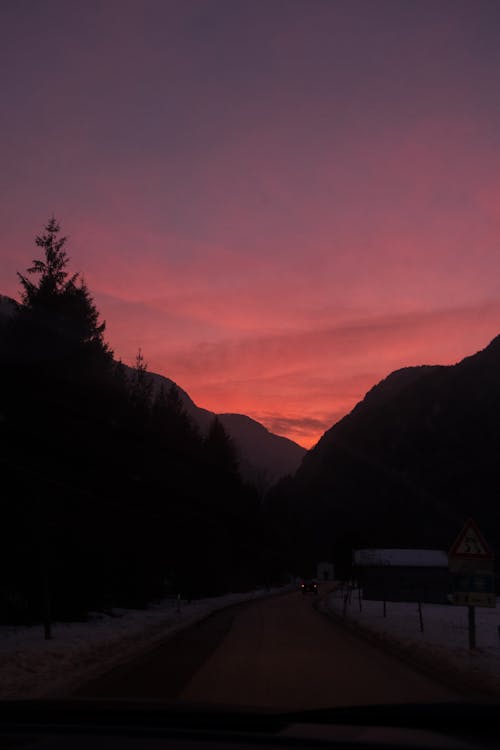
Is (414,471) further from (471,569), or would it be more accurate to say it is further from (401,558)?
(471,569)

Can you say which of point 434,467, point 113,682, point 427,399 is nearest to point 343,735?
point 113,682

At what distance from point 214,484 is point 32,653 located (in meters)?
45.7

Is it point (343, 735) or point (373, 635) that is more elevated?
point (343, 735)

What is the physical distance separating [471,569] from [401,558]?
67.8 metres

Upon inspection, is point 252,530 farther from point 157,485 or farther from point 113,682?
point 113,682

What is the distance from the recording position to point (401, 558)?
80.7 meters

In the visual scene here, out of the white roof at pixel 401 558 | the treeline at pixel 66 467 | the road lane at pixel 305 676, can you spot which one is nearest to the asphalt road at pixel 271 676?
the road lane at pixel 305 676

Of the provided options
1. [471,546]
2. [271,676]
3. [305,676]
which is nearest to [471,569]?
[471,546]

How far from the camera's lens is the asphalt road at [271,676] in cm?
998

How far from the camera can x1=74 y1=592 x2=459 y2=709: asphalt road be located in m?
9.98

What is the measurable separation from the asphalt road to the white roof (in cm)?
5888

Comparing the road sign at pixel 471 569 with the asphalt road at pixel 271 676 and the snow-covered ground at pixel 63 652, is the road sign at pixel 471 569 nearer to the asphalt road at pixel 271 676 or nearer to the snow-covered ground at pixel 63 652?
the asphalt road at pixel 271 676

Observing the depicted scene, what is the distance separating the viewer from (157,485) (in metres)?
44.4

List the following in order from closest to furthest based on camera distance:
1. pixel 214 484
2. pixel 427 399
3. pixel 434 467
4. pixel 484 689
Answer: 1. pixel 484 689
2. pixel 214 484
3. pixel 434 467
4. pixel 427 399
